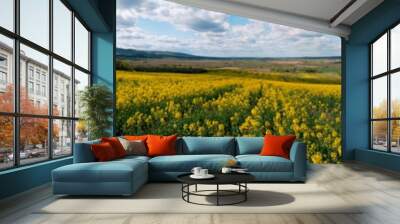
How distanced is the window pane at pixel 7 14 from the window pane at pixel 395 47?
6746 millimetres

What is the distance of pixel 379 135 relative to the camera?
8820mm

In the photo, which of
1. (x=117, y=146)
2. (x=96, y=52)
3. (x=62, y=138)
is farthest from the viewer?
(x=96, y=52)

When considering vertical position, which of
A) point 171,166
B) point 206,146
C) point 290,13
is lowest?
point 171,166

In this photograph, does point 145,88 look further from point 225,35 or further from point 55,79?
point 55,79

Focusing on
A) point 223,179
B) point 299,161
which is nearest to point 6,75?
point 223,179

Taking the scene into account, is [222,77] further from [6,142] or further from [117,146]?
[6,142]

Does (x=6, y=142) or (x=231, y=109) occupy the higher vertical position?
(x=231, y=109)

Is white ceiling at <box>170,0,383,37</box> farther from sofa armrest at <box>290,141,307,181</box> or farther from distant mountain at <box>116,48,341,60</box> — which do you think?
sofa armrest at <box>290,141,307,181</box>

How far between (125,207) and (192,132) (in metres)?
5.33

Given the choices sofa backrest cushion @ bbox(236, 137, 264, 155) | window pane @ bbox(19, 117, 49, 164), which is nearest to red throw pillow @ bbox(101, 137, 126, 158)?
window pane @ bbox(19, 117, 49, 164)

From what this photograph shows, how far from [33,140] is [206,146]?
8.89ft

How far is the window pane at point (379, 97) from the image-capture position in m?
8.60

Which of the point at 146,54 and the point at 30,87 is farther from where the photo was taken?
the point at 146,54

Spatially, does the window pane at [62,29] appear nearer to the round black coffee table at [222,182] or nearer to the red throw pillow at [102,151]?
the red throw pillow at [102,151]
